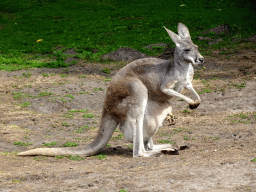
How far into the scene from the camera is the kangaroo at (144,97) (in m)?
5.98

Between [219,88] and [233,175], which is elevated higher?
[233,175]

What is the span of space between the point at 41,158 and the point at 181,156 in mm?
2073

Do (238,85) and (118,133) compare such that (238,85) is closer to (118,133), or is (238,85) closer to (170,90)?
(118,133)

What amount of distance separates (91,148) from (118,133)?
1828 millimetres

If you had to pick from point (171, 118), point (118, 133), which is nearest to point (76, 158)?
point (171, 118)

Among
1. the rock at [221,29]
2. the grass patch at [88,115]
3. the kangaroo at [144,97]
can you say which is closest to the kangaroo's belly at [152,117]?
the kangaroo at [144,97]

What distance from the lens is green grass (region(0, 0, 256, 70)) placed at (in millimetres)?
15125

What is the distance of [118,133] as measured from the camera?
320 inches

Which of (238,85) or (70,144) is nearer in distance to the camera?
(70,144)

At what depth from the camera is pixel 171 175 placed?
188 inches

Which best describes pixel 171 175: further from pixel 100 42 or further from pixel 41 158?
pixel 100 42

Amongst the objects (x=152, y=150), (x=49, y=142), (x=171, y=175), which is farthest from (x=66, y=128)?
(x=171, y=175)

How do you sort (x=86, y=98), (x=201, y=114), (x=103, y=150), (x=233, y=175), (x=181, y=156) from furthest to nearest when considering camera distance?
(x=86, y=98)
(x=201, y=114)
(x=103, y=150)
(x=181, y=156)
(x=233, y=175)

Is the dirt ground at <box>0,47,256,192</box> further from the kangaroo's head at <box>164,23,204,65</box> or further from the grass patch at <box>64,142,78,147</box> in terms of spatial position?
the kangaroo's head at <box>164,23,204,65</box>
